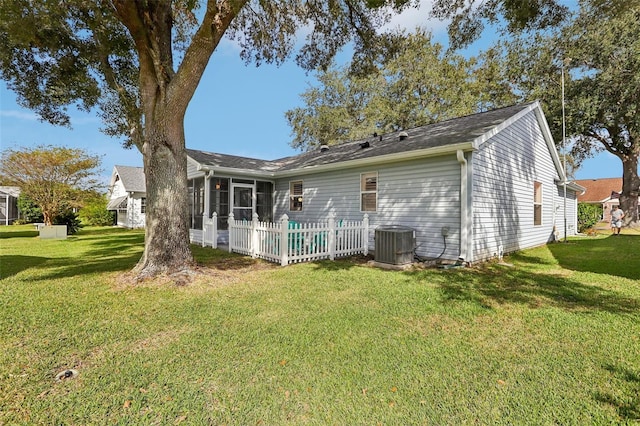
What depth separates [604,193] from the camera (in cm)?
3459

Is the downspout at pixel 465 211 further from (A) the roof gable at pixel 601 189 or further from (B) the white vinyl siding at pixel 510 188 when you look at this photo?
(A) the roof gable at pixel 601 189

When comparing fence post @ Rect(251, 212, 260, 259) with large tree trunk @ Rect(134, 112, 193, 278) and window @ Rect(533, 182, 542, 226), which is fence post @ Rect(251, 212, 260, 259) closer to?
large tree trunk @ Rect(134, 112, 193, 278)

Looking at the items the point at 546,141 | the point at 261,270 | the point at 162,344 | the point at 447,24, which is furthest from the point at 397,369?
the point at 546,141

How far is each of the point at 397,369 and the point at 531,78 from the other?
2198 centimetres

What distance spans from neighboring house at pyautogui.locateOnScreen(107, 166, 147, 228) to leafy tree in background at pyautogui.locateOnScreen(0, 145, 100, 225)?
21.2 ft

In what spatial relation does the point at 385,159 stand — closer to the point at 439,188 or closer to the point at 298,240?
the point at 439,188

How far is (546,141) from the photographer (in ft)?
36.3

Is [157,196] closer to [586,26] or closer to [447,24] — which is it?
[447,24]

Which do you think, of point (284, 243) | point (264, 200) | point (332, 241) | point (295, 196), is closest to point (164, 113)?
point (284, 243)

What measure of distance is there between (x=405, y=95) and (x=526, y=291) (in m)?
20.9

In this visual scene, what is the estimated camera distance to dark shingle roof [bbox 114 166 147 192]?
2283 centimetres

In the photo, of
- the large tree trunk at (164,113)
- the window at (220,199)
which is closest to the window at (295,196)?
the window at (220,199)

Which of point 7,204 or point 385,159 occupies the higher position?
point 385,159

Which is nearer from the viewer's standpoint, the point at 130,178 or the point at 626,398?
the point at 626,398
